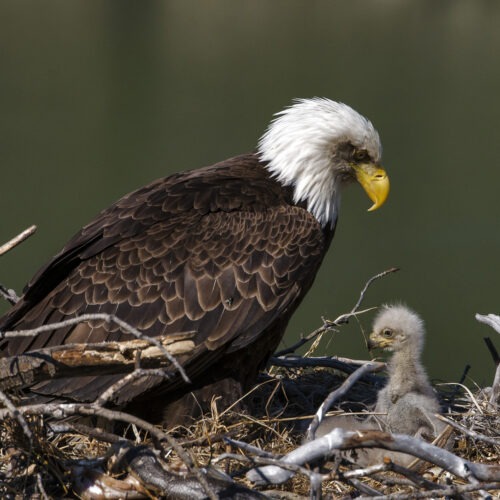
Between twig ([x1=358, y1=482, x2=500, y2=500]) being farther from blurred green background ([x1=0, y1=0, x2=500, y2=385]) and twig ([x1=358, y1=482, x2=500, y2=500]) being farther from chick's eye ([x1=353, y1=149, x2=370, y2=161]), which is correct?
blurred green background ([x1=0, y1=0, x2=500, y2=385])

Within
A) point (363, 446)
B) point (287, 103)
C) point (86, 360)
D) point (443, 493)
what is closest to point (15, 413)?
point (86, 360)

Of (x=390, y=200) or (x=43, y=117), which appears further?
(x=43, y=117)

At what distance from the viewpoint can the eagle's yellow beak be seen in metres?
5.89

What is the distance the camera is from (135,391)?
504 centimetres

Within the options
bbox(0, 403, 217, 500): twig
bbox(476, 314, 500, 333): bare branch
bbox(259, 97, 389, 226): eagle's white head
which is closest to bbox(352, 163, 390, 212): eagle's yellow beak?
bbox(259, 97, 389, 226): eagle's white head

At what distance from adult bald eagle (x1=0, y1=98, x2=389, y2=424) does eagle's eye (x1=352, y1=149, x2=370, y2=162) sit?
0.54 m

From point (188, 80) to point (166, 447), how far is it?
19.0 m

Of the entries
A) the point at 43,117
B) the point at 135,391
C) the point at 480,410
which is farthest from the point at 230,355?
the point at 43,117

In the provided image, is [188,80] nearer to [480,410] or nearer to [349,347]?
[349,347]

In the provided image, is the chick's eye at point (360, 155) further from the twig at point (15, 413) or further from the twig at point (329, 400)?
the twig at point (15, 413)

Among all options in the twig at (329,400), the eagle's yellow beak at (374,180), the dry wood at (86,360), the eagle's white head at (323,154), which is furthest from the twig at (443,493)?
the eagle's yellow beak at (374,180)

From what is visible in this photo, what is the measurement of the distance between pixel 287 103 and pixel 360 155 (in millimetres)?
14527

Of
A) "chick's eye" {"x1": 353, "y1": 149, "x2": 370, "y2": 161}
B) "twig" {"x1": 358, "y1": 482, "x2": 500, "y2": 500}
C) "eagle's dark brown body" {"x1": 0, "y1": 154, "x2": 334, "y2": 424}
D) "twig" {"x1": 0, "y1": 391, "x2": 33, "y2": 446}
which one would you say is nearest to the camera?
"twig" {"x1": 0, "y1": 391, "x2": 33, "y2": 446}

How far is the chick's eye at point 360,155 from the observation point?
586 centimetres
